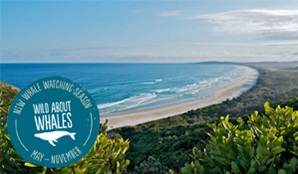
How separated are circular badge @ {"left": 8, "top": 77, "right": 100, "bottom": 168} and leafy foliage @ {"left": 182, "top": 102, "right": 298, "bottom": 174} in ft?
3.47

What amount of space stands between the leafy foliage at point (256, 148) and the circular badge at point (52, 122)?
106 cm

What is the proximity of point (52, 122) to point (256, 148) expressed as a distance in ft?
5.49

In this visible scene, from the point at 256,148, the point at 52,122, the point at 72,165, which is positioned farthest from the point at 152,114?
the point at 52,122

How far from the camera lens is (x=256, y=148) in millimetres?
2936

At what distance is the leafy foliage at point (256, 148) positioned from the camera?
2.68 meters

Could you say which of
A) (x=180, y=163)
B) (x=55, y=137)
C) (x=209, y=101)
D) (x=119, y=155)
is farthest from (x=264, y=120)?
(x=209, y=101)

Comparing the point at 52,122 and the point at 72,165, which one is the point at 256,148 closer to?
the point at 72,165

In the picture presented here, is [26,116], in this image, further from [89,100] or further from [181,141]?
[181,141]

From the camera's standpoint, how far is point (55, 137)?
2141 millimetres

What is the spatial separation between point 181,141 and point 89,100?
12.0 metres

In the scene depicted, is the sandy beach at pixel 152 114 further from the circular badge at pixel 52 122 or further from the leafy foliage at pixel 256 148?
the circular badge at pixel 52 122

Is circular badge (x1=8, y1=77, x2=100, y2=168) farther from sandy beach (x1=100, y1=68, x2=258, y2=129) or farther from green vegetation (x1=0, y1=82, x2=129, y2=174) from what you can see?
sandy beach (x1=100, y1=68, x2=258, y2=129)

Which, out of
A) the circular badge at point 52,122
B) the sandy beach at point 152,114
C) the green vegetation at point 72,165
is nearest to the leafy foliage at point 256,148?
the green vegetation at point 72,165

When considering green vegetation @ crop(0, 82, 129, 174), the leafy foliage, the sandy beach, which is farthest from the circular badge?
the sandy beach
